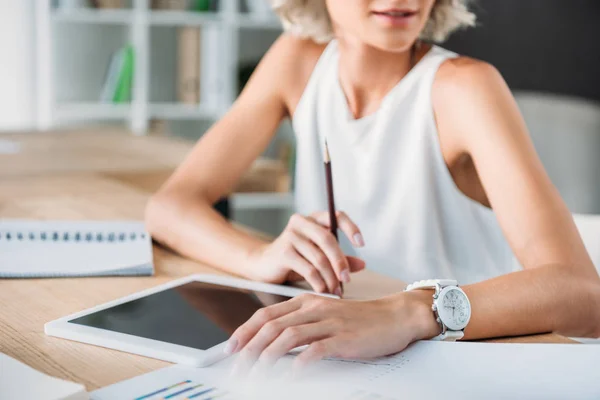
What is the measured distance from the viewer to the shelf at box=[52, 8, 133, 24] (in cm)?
391

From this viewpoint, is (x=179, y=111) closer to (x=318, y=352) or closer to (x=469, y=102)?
(x=469, y=102)

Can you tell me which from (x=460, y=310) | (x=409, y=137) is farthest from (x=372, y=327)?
(x=409, y=137)

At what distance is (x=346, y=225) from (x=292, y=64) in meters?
0.66

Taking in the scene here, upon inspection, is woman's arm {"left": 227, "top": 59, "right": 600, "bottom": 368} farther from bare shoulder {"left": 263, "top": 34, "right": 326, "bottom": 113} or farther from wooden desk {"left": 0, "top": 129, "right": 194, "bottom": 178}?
wooden desk {"left": 0, "top": 129, "right": 194, "bottom": 178}

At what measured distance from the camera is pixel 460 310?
→ 32.2 inches

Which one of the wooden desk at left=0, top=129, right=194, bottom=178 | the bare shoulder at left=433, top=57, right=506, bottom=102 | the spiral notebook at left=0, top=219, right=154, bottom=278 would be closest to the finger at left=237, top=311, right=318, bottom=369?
the spiral notebook at left=0, top=219, right=154, bottom=278

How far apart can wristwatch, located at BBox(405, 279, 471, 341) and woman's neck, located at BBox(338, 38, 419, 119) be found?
0.69 m

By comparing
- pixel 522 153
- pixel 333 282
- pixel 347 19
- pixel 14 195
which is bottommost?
pixel 14 195

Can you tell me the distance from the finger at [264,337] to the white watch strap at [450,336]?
152mm

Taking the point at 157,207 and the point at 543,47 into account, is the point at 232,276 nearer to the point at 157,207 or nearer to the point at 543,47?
the point at 157,207

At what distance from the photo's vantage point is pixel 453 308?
0.81 meters

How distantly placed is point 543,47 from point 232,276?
102 inches

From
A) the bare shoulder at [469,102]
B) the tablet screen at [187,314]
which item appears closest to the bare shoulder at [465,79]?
the bare shoulder at [469,102]

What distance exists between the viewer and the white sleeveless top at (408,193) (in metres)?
1.41
